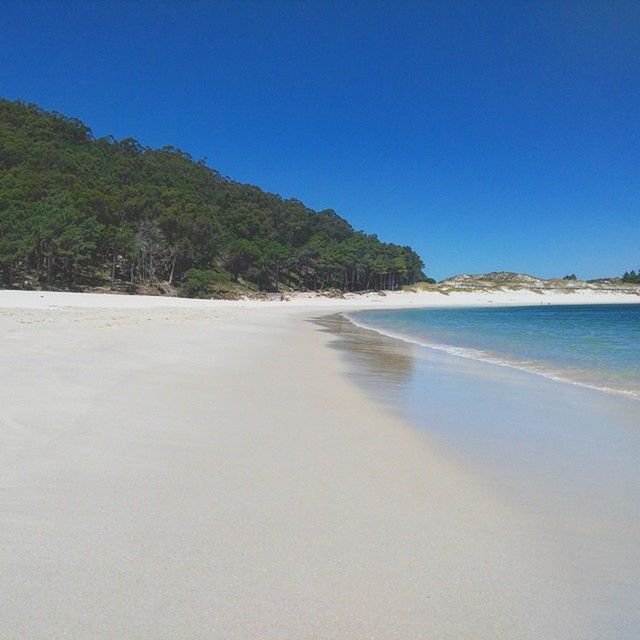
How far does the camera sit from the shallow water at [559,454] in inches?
104

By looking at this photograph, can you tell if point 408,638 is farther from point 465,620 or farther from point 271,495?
point 271,495

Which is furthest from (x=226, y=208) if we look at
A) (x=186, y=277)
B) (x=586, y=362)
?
(x=586, y=362)

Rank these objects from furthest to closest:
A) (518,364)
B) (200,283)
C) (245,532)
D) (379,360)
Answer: (200,283) < (518,364) < (379,360) < (245,532)

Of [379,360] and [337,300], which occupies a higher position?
[337,300]

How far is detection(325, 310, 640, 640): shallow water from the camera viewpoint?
2.63 metres

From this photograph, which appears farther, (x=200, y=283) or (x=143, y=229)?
(x=143, y=229)

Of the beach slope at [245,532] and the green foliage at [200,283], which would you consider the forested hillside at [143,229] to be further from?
the beach slope at [245,532]

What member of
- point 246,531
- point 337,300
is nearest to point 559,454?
point 246,531

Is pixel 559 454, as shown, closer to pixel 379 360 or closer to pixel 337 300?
pixel 379 360

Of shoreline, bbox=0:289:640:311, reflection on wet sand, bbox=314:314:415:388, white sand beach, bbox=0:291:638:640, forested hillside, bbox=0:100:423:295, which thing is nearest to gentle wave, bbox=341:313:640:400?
reflection on wet sand, bbox=314:314:415:388

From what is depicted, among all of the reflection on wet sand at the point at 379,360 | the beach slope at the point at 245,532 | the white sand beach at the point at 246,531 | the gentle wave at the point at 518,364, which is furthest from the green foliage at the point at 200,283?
the beach slope at the point at 245,532

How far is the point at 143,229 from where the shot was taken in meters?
49.9

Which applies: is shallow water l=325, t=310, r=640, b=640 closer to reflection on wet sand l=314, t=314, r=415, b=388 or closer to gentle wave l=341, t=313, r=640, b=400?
reflection on wet sand l=314, t=314, r=415, b=388

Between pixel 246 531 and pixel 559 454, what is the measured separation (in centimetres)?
336
